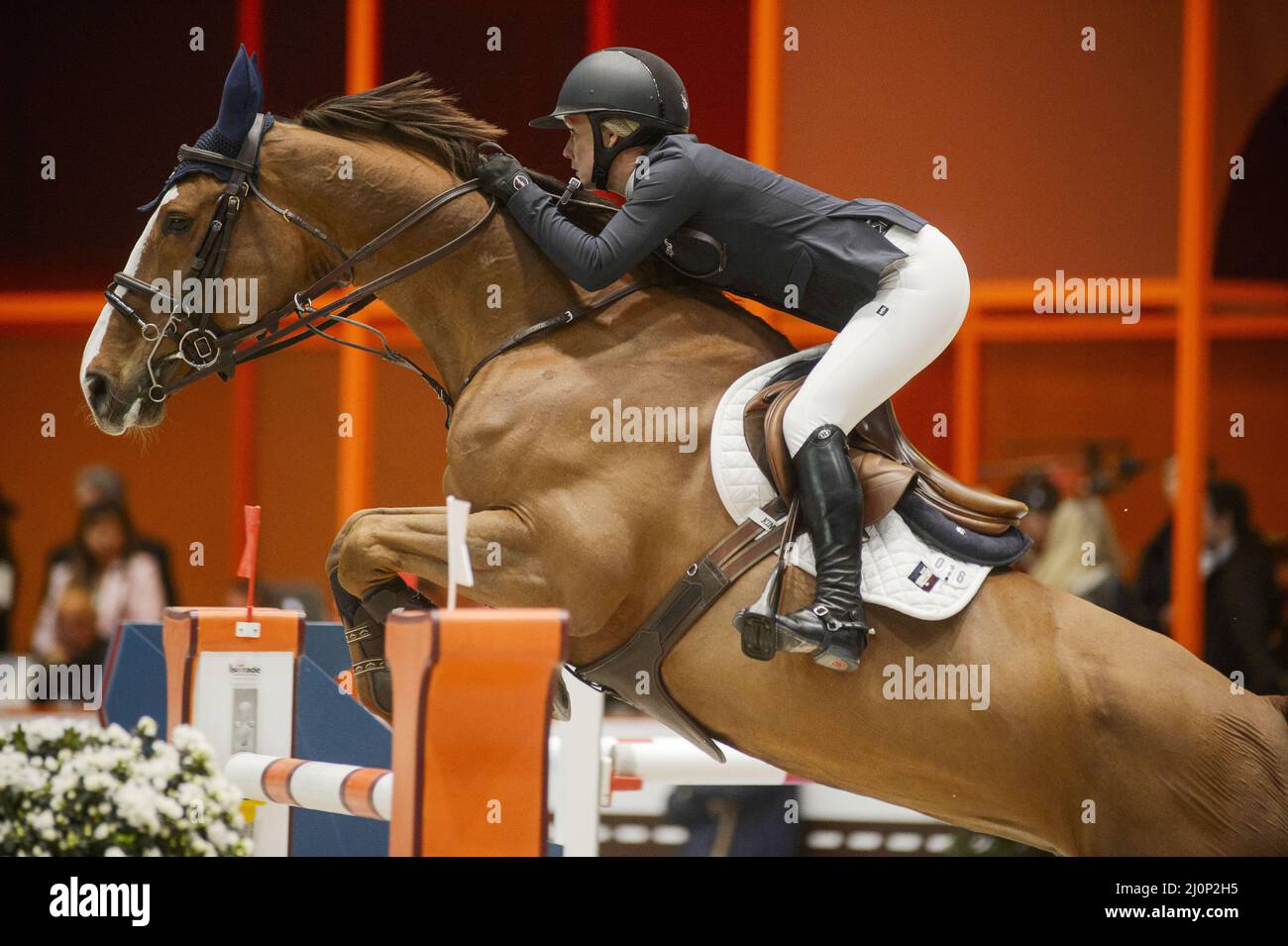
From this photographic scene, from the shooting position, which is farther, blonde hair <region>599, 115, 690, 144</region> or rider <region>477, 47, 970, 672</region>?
blonde hair <region>599, 115, 690, 144</region>

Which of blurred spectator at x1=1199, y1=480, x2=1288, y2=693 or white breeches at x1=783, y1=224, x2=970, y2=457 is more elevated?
white breeches at x1=783, y1=224, x2=970, y2=457

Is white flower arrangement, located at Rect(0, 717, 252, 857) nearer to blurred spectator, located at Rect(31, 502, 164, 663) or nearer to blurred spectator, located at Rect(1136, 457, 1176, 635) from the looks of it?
blurred spectator, located at Rect(31, 502, 164, 663)

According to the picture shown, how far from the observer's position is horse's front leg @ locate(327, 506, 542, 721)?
329 cm

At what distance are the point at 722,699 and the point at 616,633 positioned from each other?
307mm

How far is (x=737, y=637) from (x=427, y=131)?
5.17 ft

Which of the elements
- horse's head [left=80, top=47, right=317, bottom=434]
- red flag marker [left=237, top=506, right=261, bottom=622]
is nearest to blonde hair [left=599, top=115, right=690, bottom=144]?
horse's head [left=80, top=47, right=317, bottom=434]

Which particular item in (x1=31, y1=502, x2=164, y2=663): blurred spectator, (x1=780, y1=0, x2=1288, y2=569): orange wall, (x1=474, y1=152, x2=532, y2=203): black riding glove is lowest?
(x1=31, y1=502, x2=164, y2=663): blurred spectator

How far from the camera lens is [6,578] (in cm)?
684

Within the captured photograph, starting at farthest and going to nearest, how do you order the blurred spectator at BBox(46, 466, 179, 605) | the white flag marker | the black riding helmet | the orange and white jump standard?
the blurred spectator at BBox(46, 466, 179, 605)
the black riding helmet
the white flag marker
the orange and white jump standard

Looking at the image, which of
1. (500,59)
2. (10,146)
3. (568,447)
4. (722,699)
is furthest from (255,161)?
(10,146)

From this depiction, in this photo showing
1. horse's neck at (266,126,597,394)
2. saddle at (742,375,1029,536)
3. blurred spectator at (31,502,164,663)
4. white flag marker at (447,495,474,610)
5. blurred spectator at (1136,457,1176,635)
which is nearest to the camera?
white flag marker at (447,495,474,610)

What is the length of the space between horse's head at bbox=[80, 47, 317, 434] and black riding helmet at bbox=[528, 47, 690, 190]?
2.67ft

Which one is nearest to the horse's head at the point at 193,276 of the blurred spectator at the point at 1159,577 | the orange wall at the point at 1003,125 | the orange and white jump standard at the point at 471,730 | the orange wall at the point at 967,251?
the orange and white jump standard at the point at 471,730

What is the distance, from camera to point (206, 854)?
290 centimetres
